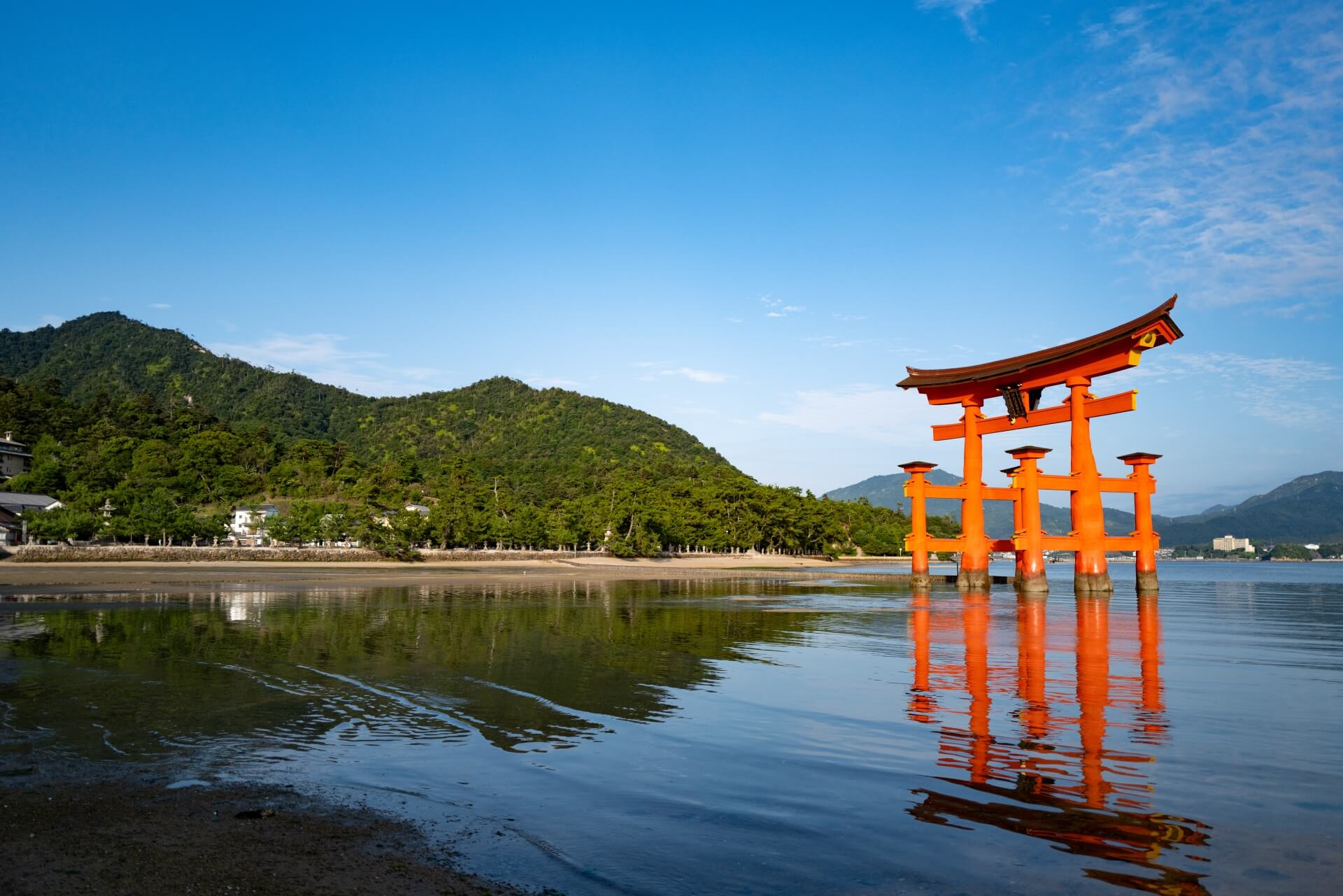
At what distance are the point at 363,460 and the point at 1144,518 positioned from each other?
10899 cm

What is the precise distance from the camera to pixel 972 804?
6.41m

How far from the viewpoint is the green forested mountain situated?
2753 inches

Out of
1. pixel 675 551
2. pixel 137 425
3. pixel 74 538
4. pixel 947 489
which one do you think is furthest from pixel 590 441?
pixel 947 489

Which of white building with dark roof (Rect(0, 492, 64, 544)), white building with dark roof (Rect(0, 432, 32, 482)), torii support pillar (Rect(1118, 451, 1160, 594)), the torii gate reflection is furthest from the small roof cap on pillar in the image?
white building with dark roof (Rect(0, 432, 32, 482))

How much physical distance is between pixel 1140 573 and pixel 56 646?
40.7m

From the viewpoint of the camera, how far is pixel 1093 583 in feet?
120

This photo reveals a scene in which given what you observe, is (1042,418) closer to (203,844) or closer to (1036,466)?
(1036,466)

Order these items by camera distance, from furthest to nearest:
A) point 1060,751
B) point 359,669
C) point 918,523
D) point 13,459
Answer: point 13,459, point 918,523, point 359,669, point 1060,751

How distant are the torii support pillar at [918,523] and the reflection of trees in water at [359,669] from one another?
16.2 metres

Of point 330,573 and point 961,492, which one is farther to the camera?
point 330,573

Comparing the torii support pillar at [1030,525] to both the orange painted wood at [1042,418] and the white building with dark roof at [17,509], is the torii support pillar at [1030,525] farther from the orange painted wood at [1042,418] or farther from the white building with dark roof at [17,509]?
the white building with dark roof at [17,509]

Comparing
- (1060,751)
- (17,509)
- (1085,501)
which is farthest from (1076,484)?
(17,509)

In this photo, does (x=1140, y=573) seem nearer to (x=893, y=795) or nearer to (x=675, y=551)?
(x=893, y=795)

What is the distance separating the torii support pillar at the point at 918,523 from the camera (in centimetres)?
4031
